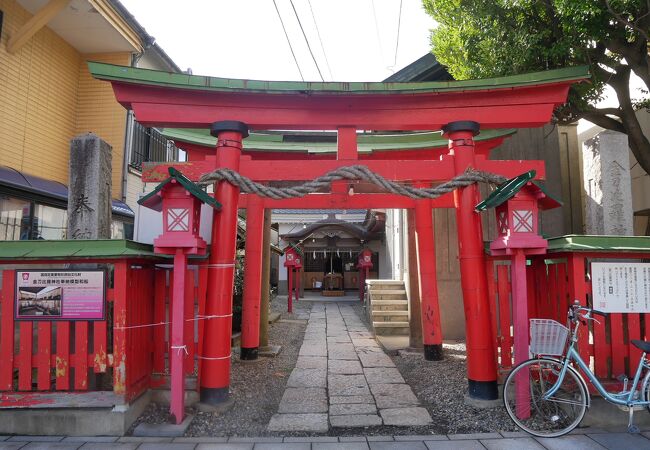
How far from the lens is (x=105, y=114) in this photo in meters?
11.0

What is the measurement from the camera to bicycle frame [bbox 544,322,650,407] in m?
4.09

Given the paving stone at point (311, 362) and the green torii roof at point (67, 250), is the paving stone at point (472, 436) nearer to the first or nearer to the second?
the paving stone at point (311, 362)

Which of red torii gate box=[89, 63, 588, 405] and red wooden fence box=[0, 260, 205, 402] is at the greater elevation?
red torii gate box=[89, 63, 588, 405]

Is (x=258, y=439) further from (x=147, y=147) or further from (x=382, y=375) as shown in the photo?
(x=147, y=147)

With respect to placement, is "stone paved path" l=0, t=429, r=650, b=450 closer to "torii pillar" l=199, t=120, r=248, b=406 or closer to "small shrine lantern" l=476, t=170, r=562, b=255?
"torii pillar" l=199, t=120, r=248, b=406

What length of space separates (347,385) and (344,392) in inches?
13.5

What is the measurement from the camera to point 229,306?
16.8 ft

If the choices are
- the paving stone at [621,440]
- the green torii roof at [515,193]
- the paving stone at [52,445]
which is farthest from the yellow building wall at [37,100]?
the paving stone at [621,440]

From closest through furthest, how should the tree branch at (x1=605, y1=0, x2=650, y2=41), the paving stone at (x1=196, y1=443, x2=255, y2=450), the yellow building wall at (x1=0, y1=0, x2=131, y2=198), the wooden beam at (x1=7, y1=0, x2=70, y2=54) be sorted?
the paving stone at (x1=196, y1=443, x2=255, y2=450) → the tree branch at (x1=605, y1=0, x2=650, y2=41) → the wooden beam at (x1=7, y1=0, x2=70, y2=54) → the yellow building wall at (x1=0, y1=0, x2=131, y2=198)

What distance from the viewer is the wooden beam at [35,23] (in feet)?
28.1

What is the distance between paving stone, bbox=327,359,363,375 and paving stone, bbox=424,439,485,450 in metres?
2.74

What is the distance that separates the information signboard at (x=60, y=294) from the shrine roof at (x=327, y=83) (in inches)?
92.4

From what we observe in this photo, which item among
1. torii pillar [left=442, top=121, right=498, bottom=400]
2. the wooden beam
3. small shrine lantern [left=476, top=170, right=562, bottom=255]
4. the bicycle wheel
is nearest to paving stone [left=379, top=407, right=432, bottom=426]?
torii pillar [left=442, top=121, right=498, bottom=400]

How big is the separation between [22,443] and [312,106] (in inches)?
188
